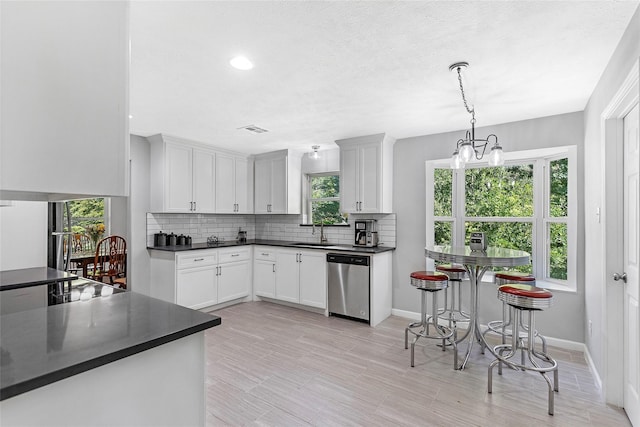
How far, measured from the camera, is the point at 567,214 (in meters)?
3.47

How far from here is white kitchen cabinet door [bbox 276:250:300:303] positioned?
466 centimetres

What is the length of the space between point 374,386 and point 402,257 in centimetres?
208

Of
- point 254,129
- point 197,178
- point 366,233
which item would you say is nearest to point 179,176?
point 197,178

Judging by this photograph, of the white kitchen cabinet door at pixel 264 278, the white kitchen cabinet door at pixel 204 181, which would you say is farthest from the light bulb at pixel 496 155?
the white kitchen cabinet door at pixel 204 181

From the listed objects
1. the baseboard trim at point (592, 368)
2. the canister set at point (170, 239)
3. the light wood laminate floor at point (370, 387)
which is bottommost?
the light wood laminate floor at point (370, 387)

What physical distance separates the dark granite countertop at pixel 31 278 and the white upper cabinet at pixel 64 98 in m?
1.34

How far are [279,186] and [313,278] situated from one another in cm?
164

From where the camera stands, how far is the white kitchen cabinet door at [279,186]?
205 inches

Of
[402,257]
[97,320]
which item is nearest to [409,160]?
[402,257]

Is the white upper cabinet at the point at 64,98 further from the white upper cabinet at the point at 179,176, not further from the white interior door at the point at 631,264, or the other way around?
the white upper cabinet at the point at 179,176

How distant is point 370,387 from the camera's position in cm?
257

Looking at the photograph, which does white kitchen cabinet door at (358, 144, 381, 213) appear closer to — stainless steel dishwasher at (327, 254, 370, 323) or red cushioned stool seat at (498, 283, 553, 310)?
stainless steel dishwasher at (327, 254, 370, 323)

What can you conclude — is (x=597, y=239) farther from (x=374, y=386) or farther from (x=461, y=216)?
(x=374, y=386)

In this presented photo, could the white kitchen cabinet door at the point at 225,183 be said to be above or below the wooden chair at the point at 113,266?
above
